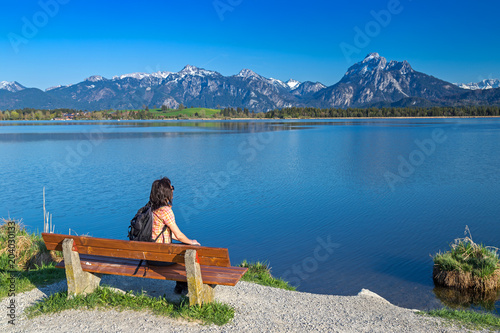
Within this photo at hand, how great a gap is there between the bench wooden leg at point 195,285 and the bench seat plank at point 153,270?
0.18m

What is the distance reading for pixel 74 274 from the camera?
7.13 meters

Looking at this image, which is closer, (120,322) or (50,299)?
(120,322)

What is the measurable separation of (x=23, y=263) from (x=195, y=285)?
625 cm

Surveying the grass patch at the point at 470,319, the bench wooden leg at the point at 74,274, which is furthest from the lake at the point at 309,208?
the bench wooden leg at the point at 74,274

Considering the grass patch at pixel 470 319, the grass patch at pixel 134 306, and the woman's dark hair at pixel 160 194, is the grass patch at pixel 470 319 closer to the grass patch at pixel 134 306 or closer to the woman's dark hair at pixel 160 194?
Result: the grass patch at pixel 134 306

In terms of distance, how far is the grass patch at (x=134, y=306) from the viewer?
6680 millimetres

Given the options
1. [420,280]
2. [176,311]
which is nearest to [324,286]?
[420,280]

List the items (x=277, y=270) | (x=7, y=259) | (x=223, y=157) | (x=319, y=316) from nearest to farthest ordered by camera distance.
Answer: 1. (x=319, y=316)
2. (x=7, y=259)
3. (x=277, y=270)
4. (x=223, y=157)

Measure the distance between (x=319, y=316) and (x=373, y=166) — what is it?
1119 inches

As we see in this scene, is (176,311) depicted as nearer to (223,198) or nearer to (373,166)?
(223,198)

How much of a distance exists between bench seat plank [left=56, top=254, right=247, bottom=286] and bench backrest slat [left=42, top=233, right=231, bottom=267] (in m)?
0.28

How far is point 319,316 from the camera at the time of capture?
7.15m

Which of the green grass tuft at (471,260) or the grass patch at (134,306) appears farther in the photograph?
the green grass tuft at (471,260)

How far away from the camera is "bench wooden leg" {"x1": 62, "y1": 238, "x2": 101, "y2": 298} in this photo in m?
7.07
